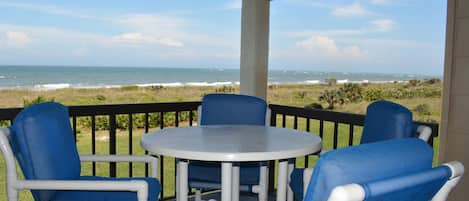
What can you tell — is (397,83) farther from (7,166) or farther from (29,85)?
(29,85)

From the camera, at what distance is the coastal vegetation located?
11172mm

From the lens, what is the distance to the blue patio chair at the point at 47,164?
1.75 m

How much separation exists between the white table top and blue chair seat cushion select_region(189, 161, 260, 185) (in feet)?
0.99

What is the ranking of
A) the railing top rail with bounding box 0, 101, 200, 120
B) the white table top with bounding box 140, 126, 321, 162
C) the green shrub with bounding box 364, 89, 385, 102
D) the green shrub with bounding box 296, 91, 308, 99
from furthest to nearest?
the green shrub with bounding box 296, 91, 308, 99, the green shrub with bounding box 364, 89, 385, 102, the railing top rail with bounding box 0, 101, 200, 120, the white table top with bounding box 140, 126, 321, 162

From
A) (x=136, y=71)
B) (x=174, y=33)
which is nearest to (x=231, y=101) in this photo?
(x=174, y=33)

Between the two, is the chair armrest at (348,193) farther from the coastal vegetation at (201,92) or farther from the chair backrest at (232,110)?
the coastal vegetation at (201,92)

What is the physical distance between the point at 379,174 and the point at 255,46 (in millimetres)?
3016

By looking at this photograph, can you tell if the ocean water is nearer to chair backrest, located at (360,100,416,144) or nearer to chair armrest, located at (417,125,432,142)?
chair backrest, located at (360,100,416,144)

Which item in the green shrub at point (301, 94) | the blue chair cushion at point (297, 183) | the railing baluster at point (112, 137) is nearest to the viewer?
the blue chair cushion at point (297, 183)

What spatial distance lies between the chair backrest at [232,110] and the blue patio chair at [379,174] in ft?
6.14

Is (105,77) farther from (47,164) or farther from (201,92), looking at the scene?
(47,164)

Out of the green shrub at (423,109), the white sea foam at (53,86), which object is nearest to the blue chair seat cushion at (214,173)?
the green shrub at (423,109)

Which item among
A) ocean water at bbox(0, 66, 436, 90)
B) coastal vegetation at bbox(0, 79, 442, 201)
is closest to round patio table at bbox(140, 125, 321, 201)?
coastal vegetation at bbox(0, 79, 442, 201)

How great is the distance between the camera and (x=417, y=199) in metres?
1.11
